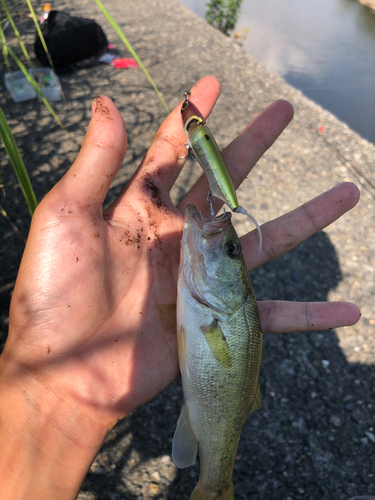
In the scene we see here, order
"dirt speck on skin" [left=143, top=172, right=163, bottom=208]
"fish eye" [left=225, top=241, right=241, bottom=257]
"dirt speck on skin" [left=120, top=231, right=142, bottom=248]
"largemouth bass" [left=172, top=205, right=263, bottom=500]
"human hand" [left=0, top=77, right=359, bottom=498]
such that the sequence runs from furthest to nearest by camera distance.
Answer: "dirt speck on skin" [left=143, top=172, right=163, bottom=208] < "dirt speck on skin" [left=120, top=231, right=142, bottom=248] < "fish eye" [left=225, top=241, right=241, bottom=257] < "largemouth bass" [left=172, top=205, right=263, bottom=500] < "human hand" [left=0, top=77, right=359, bottom=498]

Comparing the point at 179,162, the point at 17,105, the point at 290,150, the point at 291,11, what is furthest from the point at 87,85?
the point at 291,11

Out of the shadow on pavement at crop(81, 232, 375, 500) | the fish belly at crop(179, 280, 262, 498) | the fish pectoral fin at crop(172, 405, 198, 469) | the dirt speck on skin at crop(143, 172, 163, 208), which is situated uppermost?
the dirt speck on skin at crop(143, 172, 163, 208)

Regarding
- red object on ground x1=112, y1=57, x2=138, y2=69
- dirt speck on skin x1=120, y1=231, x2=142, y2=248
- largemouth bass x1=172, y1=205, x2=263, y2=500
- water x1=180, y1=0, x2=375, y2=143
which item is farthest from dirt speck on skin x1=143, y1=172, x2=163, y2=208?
water x1=180, y1=0, x2=375, y2=143

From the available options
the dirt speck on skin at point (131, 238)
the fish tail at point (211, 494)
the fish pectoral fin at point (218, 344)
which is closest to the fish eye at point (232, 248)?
the fish pectoral fin at point (218, 344)

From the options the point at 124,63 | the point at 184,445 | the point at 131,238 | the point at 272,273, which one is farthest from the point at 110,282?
the point at 124,63

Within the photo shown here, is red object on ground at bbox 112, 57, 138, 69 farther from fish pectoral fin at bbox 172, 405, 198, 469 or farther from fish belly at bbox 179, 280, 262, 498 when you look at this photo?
fish pectoral fin at bbox 172, 405, 198, 469

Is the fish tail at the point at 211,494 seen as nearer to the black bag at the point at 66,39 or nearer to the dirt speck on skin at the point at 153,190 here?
the dirt speck on skin at the point at 153,190
